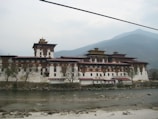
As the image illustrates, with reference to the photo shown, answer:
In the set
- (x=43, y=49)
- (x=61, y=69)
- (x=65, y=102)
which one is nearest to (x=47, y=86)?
(x=61, y=69)

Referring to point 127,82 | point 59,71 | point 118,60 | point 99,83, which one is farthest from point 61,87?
point 118,60

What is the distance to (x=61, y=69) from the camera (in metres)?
85.3

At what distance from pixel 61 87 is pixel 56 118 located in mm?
56726

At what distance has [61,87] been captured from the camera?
81.6m

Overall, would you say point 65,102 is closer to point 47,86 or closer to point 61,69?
point 47,86

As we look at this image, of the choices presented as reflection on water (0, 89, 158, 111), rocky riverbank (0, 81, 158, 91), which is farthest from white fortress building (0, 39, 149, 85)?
reflection on water (0, 89, 158, 111)

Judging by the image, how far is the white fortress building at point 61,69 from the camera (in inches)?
3263

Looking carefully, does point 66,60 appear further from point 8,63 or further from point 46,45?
point 8,63

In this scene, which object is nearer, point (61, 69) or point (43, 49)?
point (61, 69)

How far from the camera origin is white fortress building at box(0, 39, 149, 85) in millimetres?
82875

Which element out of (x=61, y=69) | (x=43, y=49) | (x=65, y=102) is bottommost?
(x=65, y=102)

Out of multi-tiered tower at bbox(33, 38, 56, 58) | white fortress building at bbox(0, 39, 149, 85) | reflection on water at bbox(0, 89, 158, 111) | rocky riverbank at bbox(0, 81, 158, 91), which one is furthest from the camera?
multi-tiered tower at bbox(33, 38, 56, 58)

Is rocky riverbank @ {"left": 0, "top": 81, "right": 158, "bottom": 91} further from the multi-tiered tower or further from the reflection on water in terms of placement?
the reflection on water

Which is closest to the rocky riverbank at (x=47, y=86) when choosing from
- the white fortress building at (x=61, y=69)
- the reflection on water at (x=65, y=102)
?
the white fortress building at (x=61, y=69)
